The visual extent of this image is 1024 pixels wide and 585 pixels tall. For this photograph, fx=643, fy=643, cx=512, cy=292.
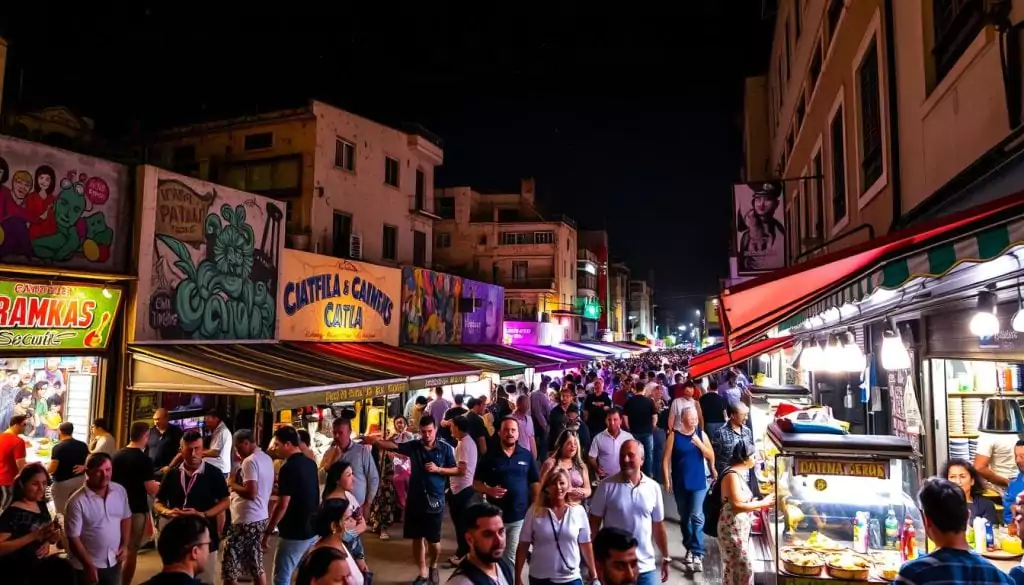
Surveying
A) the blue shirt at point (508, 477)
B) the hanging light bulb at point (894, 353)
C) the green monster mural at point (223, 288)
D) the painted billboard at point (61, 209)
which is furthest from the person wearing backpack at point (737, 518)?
the painted billboard at point (61, 209)

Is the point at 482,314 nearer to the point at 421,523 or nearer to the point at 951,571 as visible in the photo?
the point at 421,523

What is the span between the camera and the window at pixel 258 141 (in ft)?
63.3

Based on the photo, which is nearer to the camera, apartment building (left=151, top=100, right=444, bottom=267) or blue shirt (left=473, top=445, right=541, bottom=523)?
blue shirt (left=473, top=445, right=541, bottom=523)

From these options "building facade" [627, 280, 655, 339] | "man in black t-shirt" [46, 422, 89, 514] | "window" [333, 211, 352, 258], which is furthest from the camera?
"building facade" [627, 280, 655, 339]

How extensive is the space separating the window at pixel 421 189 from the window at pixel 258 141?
5633 mm

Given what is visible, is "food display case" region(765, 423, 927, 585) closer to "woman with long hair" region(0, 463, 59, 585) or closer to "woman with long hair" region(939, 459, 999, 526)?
"woman with long hair" region(939, 459, 999, 526)

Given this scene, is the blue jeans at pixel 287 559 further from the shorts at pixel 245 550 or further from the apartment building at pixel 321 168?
the apartment building at pixel 321 168

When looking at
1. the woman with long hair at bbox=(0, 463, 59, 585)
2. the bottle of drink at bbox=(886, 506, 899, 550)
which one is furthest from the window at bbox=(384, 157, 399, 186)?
the bottle of drink at bbox=(886, 506, 899, 550)

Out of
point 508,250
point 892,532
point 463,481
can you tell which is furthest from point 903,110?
point 508,250

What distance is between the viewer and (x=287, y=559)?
6105 mm

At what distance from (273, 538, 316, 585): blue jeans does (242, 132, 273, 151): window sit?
1563cm

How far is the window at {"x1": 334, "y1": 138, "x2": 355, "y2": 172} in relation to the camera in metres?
19.6

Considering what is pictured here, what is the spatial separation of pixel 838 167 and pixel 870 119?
1.99 metres

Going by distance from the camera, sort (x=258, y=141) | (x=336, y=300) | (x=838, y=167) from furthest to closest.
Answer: (x=258, y=141)
(x=336, y=300)
(x=838, y=167)
